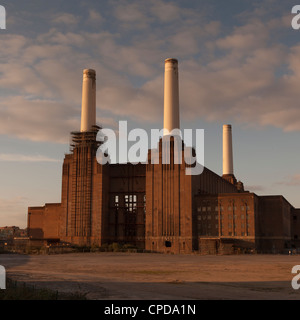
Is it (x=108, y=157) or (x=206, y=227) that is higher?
(x=108, y=157)

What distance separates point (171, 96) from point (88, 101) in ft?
70.4

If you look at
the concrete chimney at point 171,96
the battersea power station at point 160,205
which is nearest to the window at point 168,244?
the battersea power station at point 160,205

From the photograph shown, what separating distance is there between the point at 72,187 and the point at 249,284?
78189 mm

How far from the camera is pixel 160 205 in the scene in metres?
92.6

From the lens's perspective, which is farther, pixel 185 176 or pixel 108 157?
pixel 108 157

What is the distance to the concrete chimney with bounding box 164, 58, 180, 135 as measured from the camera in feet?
318

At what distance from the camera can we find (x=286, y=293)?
73.1ft

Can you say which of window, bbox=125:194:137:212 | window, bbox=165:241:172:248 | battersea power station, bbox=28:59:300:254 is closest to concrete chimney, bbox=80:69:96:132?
battersea power station, bbox=28:59:300:254

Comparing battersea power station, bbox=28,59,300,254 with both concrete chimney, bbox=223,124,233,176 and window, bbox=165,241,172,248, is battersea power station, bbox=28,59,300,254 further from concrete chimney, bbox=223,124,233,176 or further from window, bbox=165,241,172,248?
concrete chimney, bbox=223,124,233,176

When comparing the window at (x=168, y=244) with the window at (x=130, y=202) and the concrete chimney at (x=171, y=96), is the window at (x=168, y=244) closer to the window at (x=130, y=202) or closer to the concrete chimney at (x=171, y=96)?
the window at (x=130, y=202)

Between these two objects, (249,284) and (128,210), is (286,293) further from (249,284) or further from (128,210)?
(128,210)

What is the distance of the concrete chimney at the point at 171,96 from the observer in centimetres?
9706

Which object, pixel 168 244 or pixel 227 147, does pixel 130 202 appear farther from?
pixel 227 147
